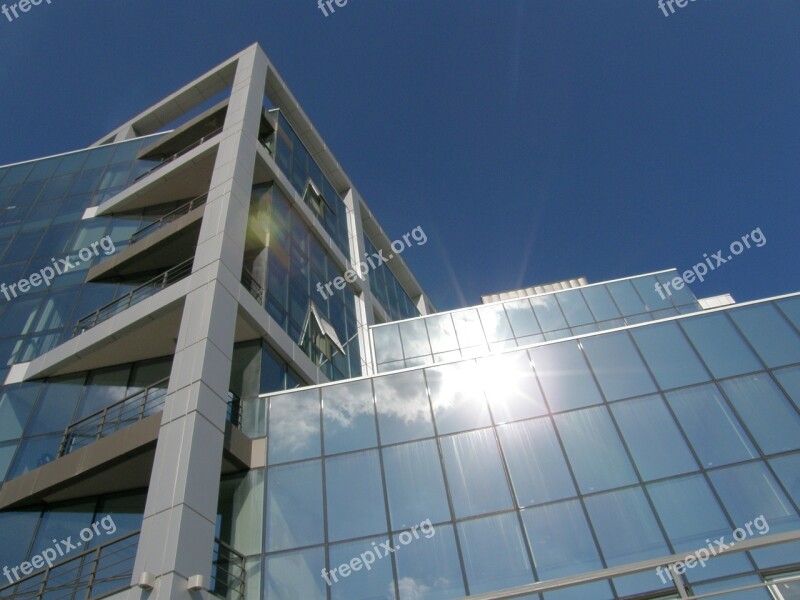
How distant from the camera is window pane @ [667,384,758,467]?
43.8 ft

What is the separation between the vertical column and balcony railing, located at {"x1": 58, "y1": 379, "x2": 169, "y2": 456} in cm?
208

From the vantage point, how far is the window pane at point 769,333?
15070 mm

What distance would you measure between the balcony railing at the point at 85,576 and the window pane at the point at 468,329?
17413 mm

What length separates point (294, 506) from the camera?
14039 mm

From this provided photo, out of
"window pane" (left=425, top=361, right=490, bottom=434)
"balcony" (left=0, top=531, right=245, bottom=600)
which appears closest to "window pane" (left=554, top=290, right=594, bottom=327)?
"window pane" (left=425, top=361, right=490, bottom=434)

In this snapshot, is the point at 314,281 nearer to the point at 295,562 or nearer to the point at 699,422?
the point at 295,562

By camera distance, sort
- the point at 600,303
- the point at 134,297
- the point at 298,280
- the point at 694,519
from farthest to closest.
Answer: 1. the point at 600,303
2. the point at 298,280
3. the point at 134,297
4. the point at 694,519

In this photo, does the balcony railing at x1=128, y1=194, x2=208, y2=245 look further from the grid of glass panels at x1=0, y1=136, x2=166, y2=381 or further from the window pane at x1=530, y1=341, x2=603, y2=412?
the window pane at x1=530, y1=341, x2=603, y2=412

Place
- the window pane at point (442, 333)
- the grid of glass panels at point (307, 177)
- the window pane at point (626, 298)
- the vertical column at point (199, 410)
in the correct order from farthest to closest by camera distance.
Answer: the window pane at point (626, 298) < the window pane at point (442, 333) < the grid of glass panels at point (307, 177) < the vertical column at point (199, 410)

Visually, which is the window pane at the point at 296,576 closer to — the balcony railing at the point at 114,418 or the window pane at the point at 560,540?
the window pane at the point at 560,540

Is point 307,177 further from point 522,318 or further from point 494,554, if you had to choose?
point 494,554

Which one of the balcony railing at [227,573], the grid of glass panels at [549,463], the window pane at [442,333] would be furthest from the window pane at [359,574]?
the window pane at [442,333]

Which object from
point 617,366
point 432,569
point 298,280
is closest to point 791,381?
point 617,366

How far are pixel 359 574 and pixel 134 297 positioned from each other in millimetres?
11554
